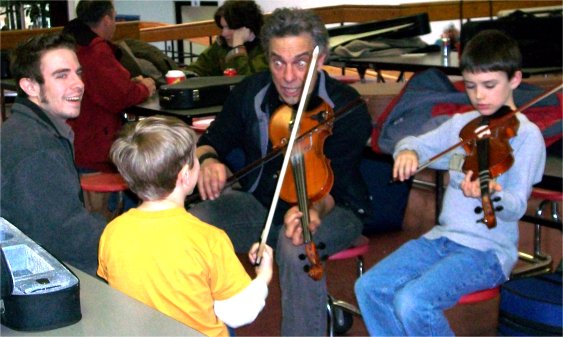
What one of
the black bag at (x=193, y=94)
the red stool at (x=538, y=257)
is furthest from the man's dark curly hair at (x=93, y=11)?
the red stool at (x=538, y=257)

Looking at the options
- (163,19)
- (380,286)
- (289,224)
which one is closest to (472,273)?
(380,286)

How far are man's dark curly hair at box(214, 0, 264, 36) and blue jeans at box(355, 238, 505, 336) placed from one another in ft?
8.12

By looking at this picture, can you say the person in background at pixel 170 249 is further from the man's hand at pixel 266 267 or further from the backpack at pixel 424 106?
the backpack at pixel 424 106

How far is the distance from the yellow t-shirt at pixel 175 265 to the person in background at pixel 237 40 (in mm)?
2763

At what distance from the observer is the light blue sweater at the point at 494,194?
2.24 metres

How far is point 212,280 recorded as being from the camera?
1.70 meters

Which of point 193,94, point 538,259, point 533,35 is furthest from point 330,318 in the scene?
point 533,35

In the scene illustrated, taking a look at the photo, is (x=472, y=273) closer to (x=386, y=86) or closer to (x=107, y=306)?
(x=107, y=306)

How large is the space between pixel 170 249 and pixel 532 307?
1297mm

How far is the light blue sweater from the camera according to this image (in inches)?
88.1

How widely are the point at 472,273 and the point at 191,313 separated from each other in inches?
34.4

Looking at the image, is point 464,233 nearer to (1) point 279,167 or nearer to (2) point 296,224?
(2) point 296,224

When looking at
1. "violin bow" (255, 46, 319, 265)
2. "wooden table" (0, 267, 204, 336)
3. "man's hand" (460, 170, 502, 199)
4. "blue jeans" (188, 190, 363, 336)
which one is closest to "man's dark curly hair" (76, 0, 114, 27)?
"blue jeans" (188, 190, 363, 336)

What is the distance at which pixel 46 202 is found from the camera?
83.8 inches
